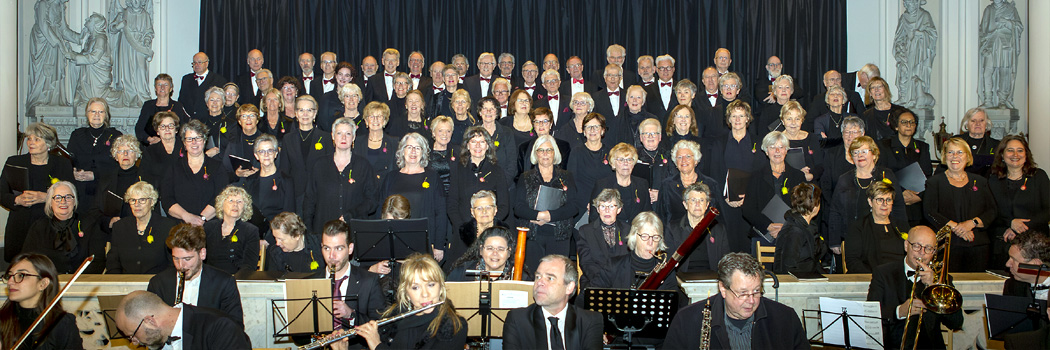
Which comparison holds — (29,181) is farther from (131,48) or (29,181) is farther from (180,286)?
(131,48)

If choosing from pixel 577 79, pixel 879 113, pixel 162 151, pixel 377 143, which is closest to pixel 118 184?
pixel 162 151

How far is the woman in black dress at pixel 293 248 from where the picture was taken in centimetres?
600

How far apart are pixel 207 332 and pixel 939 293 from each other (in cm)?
389

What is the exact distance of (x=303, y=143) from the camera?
786cm

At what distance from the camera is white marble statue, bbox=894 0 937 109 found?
11.4 meters

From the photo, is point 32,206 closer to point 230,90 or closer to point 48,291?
point 230,90

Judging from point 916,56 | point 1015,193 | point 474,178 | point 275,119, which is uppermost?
point 916,56

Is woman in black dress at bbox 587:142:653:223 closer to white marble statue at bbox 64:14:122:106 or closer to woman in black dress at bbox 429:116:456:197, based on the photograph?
woman in black dress at bbox 429:116:456:197

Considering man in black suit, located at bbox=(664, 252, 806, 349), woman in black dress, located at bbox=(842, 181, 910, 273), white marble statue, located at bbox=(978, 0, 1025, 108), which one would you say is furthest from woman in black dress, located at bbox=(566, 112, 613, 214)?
white marble statue, located at bbox=(978, 0, 1025, 108)

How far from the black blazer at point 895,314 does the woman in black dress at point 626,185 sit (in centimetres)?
203

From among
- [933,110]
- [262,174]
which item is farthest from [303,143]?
[933,110]

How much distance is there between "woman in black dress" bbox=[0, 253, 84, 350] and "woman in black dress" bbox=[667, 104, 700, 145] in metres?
5.20

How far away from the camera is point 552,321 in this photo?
4418 mm

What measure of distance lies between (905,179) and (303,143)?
5353mm
